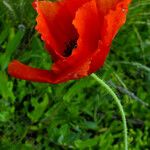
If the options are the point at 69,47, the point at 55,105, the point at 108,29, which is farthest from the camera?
the point at 55,105

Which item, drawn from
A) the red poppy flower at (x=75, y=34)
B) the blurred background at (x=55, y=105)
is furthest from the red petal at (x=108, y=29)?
the blurred background at (x=55, y=105)

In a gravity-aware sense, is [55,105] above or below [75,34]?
below

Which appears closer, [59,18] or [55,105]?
[59,18]

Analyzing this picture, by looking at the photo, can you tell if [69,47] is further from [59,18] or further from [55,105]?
[55,105]

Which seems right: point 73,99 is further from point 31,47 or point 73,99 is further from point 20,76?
point 20,76

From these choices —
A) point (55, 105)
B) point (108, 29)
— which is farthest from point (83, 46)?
point (55, 105)

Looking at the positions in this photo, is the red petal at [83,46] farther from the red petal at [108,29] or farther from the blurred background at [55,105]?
the blurred background at [55,105]

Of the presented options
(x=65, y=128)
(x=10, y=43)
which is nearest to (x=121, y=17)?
(x=65, y=128)
